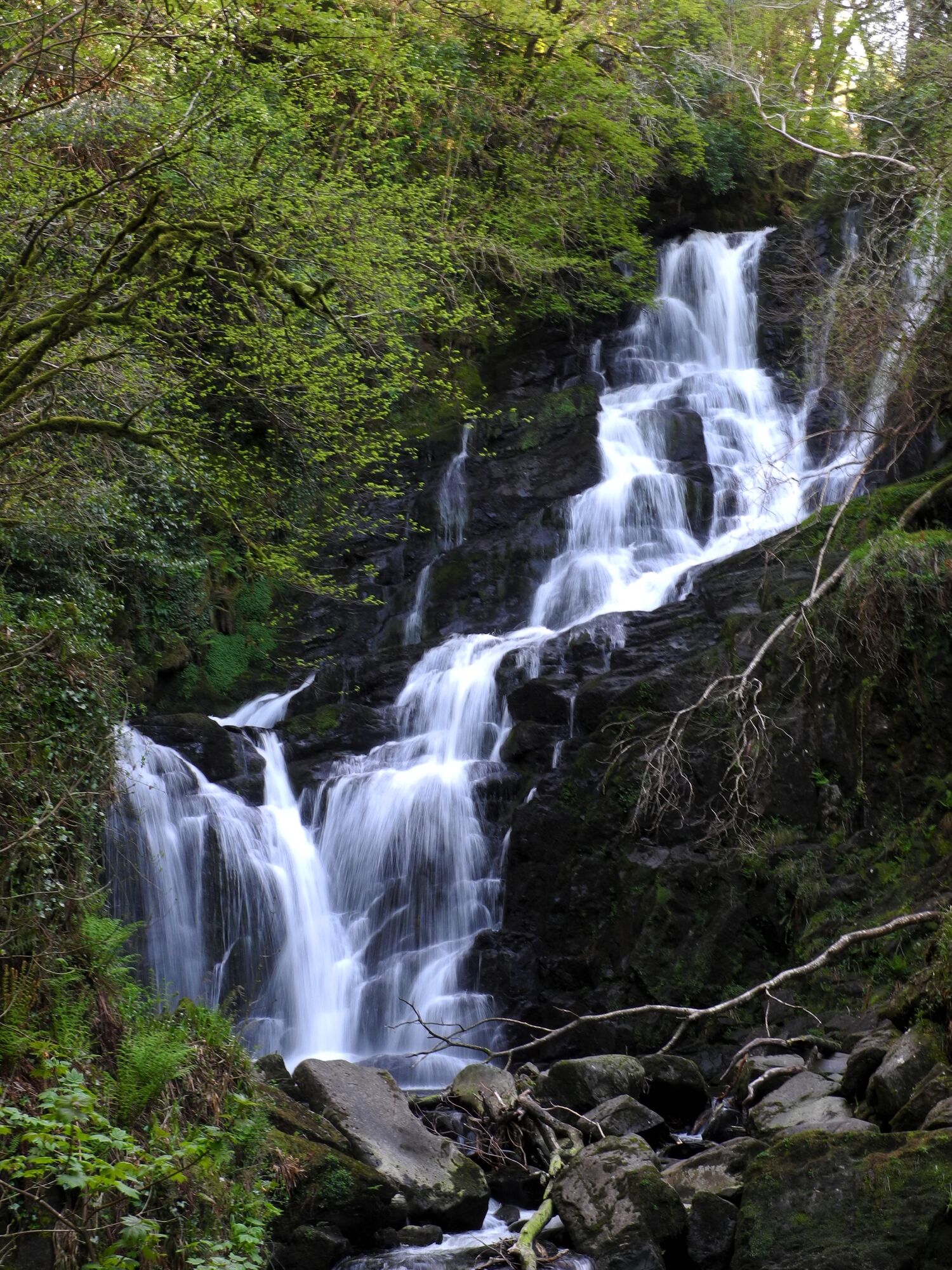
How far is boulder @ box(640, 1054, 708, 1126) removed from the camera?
8234 millimetres

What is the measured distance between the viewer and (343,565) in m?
18.5

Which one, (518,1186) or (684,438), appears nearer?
(518,1186)

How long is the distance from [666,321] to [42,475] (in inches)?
635

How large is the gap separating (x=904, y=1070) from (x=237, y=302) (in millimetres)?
13593

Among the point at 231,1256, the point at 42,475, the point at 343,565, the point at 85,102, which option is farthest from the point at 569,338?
the point at 231,1256

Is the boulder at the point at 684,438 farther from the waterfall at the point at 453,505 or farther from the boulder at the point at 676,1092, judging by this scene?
the boulder at the point at 676,1092

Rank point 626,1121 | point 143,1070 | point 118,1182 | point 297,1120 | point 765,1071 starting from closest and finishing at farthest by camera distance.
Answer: point 118,1182
point 143,1070
point 297,1120
point 626,1121
point 765,1071

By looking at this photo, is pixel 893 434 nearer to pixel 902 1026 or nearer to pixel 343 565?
pixel 902 1026

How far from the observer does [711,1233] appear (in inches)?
232

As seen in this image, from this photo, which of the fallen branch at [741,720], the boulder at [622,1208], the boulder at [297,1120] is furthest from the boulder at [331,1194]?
the fallen branch at [741,720]

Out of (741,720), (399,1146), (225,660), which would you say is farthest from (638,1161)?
(225,660)

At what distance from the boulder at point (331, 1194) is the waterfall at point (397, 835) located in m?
3.66

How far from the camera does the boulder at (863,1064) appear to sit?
6.51 metres

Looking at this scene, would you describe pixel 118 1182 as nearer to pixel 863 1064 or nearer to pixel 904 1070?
pixel 904 1070
